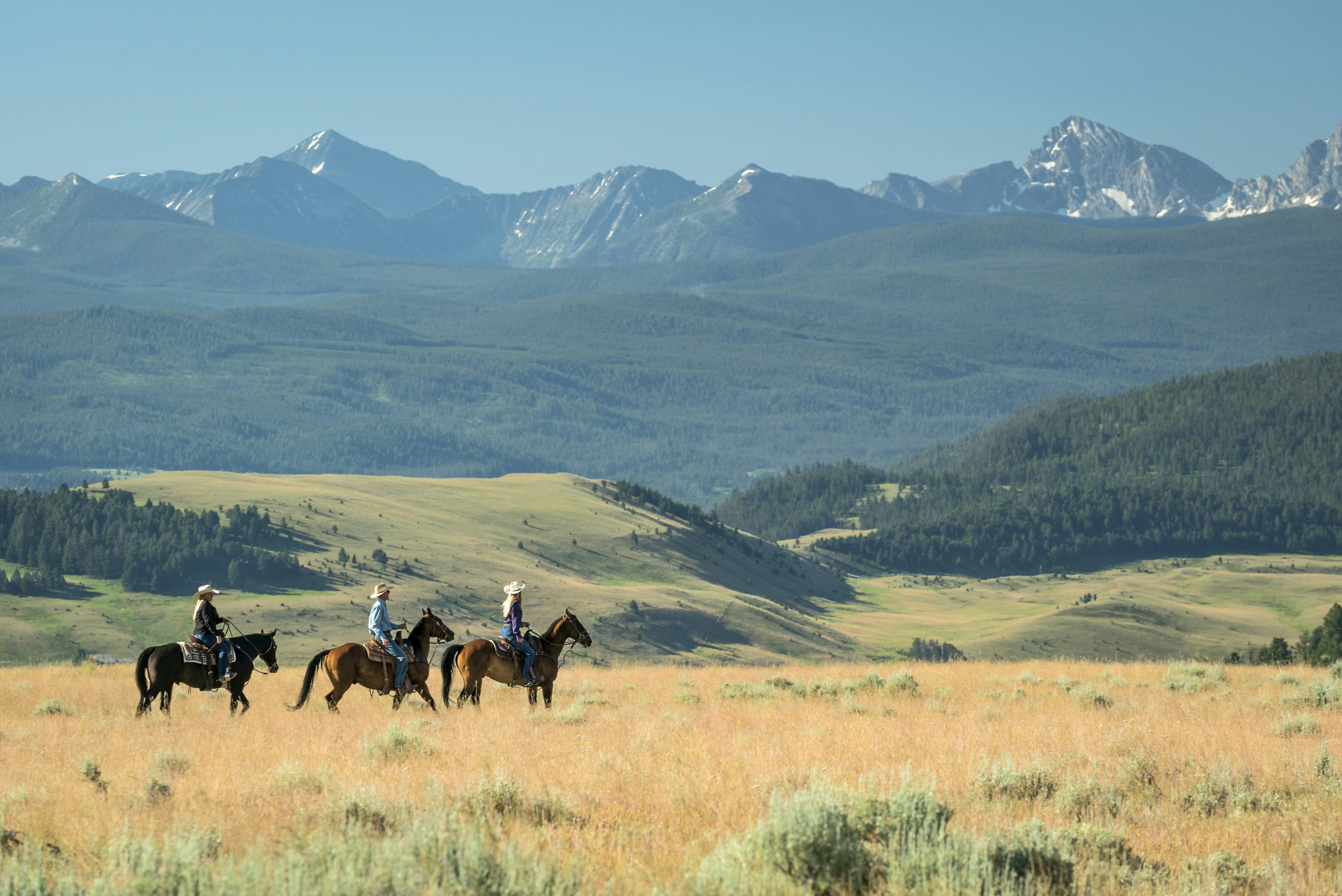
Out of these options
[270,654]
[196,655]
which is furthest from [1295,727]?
[196,655]

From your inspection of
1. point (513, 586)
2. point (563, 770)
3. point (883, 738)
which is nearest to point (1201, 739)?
point (883, 738)

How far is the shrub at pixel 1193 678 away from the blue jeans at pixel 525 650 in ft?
46.2

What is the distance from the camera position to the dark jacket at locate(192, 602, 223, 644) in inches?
853

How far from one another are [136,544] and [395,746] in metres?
94.1

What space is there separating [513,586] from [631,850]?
12536mm

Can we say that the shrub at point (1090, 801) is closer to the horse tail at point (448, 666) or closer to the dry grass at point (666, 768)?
the dry grass at point (666, 768)

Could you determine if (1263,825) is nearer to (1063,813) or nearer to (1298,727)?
(1063,813)

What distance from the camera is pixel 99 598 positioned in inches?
3674

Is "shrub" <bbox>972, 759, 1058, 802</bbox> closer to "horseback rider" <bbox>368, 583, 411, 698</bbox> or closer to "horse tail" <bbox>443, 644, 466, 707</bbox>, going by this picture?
"horse tail" <bbox>443, 644, 466, 707</bbox>

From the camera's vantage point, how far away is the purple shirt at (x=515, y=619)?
22.8 metres

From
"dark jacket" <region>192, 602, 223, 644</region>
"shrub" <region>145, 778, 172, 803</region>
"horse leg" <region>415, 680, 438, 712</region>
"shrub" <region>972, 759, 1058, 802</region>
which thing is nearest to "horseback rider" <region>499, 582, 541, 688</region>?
"horse leg" <region>415, 680, 438, 712</region>

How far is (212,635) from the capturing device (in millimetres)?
22141

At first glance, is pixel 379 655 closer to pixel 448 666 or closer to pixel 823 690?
pixel 448 666

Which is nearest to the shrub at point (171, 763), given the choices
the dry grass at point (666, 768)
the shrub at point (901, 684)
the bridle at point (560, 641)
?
the dry grass at point (666, 768)
